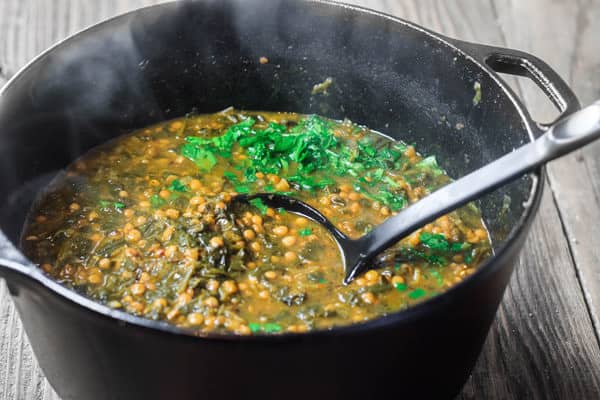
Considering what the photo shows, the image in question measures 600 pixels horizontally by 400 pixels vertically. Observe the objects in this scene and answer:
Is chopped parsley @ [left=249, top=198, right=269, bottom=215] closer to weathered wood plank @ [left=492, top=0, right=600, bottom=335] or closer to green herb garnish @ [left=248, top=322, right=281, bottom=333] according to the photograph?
green herb garnish @ [left=248, top=322, right=281, bottom=333]

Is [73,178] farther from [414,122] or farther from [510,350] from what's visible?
[510,350]

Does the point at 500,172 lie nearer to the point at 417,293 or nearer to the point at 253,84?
the point at 417,293

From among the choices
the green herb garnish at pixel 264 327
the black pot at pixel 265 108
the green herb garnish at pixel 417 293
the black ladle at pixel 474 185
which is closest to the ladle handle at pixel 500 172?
the black ladle at pixel 474 185

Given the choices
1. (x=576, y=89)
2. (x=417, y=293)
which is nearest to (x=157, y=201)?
(x=417, y=293)

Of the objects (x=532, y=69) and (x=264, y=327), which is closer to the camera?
(x=264, y=327)

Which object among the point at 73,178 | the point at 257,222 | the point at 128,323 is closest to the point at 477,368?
the point at 257,222

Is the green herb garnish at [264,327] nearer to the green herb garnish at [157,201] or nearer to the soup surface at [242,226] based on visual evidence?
the soup surface at [242,226]
